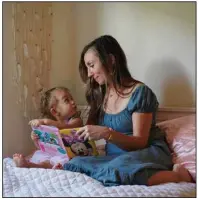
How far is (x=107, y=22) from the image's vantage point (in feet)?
3.65

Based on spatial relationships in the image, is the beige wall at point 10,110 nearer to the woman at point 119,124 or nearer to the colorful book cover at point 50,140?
the colorful book cover at point 50,140

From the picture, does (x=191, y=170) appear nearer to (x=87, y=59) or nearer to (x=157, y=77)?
(x=157, y=77)

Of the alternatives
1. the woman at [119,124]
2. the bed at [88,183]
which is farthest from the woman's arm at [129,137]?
the bed at [88,183]

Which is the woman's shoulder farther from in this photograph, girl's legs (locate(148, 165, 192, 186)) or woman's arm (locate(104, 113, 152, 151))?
girl's legs (locate(148, 165, 192, 186))

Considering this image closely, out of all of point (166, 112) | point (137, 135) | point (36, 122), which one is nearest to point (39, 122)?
point (36, 122)

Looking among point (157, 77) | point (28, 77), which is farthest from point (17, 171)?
point (157, 77)

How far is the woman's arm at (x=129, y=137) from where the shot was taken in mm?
971

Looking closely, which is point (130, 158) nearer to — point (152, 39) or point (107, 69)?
point (107, 69)

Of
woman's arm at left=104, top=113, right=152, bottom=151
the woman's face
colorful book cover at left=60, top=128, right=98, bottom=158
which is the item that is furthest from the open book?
the woman's face

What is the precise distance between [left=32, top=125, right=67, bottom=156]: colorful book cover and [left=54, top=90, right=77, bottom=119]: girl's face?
93 mm

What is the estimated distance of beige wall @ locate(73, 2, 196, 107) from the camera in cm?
106

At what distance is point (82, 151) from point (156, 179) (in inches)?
10.7

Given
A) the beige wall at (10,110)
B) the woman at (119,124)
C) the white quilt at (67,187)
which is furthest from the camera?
the beige wall at (10,110)

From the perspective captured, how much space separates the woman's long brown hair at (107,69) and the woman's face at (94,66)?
0.04 feet
